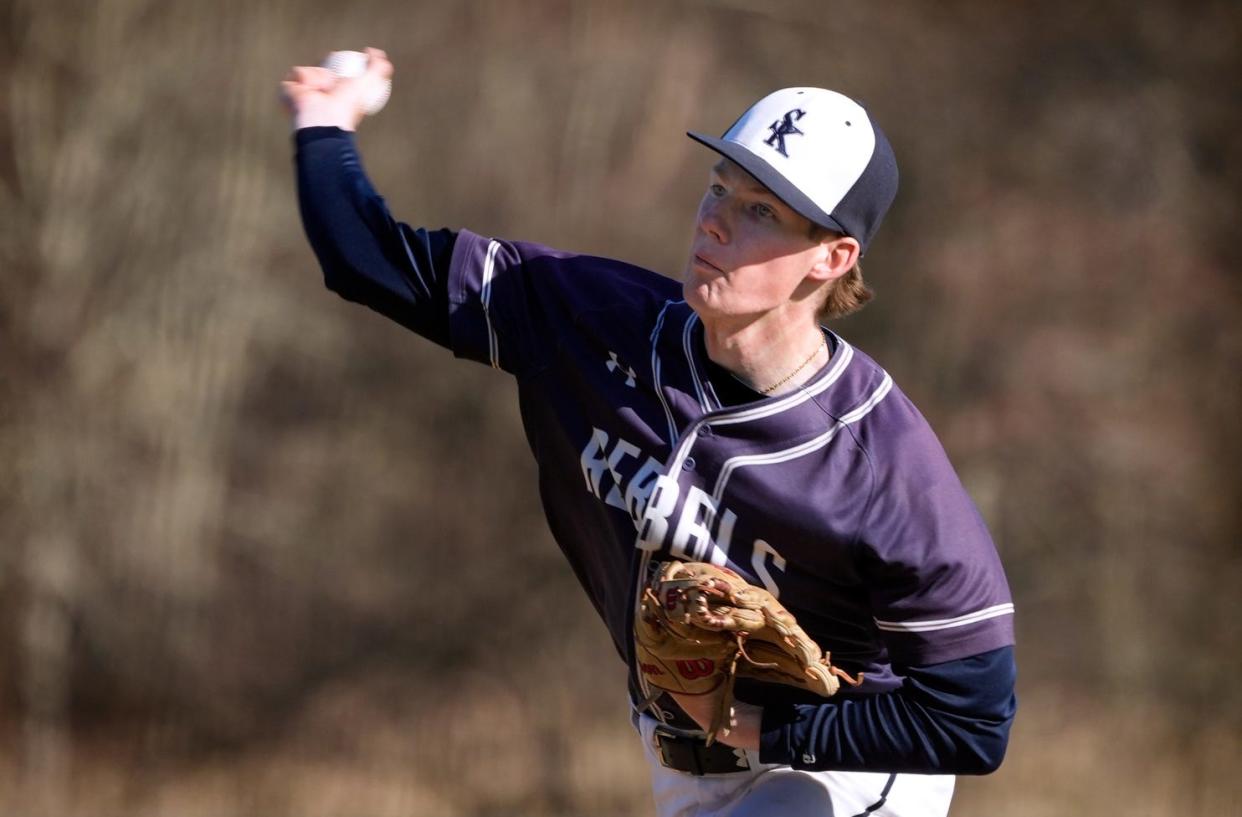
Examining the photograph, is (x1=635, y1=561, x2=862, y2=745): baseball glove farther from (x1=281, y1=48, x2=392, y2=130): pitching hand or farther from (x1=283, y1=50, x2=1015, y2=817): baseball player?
(x1=281, y1=48, x2=392, y2=130): pitching hand

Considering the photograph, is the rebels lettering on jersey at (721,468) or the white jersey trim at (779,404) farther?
the white jersey trim at (779,404)

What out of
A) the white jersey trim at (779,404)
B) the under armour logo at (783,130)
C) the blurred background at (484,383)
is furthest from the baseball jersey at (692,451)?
the blurred background at (484,383)

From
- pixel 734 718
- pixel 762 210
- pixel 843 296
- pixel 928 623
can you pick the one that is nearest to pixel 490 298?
pixel 762 210

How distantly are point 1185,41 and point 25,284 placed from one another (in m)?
3.76

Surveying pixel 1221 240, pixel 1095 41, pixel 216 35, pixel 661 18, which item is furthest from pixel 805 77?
pixel 216 35

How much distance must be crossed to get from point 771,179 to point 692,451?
1.49 ft

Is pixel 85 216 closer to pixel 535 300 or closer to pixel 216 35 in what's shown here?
pixel 216 35

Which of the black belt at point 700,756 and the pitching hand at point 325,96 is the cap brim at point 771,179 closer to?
the pitching hand at point 325,96

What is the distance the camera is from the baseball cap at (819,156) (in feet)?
8.30

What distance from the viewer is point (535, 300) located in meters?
2.82

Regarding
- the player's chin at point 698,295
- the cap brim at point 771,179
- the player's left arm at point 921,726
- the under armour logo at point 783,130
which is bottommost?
the player's left arm at point 921,726

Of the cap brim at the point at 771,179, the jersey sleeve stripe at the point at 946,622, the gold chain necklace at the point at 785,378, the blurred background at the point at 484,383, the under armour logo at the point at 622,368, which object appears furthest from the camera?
the blurred background at the point at 484,383

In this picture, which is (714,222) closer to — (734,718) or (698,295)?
(698,295)

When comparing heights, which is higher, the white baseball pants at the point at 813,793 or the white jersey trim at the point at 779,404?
the white jersey trim at the point at 779,404
